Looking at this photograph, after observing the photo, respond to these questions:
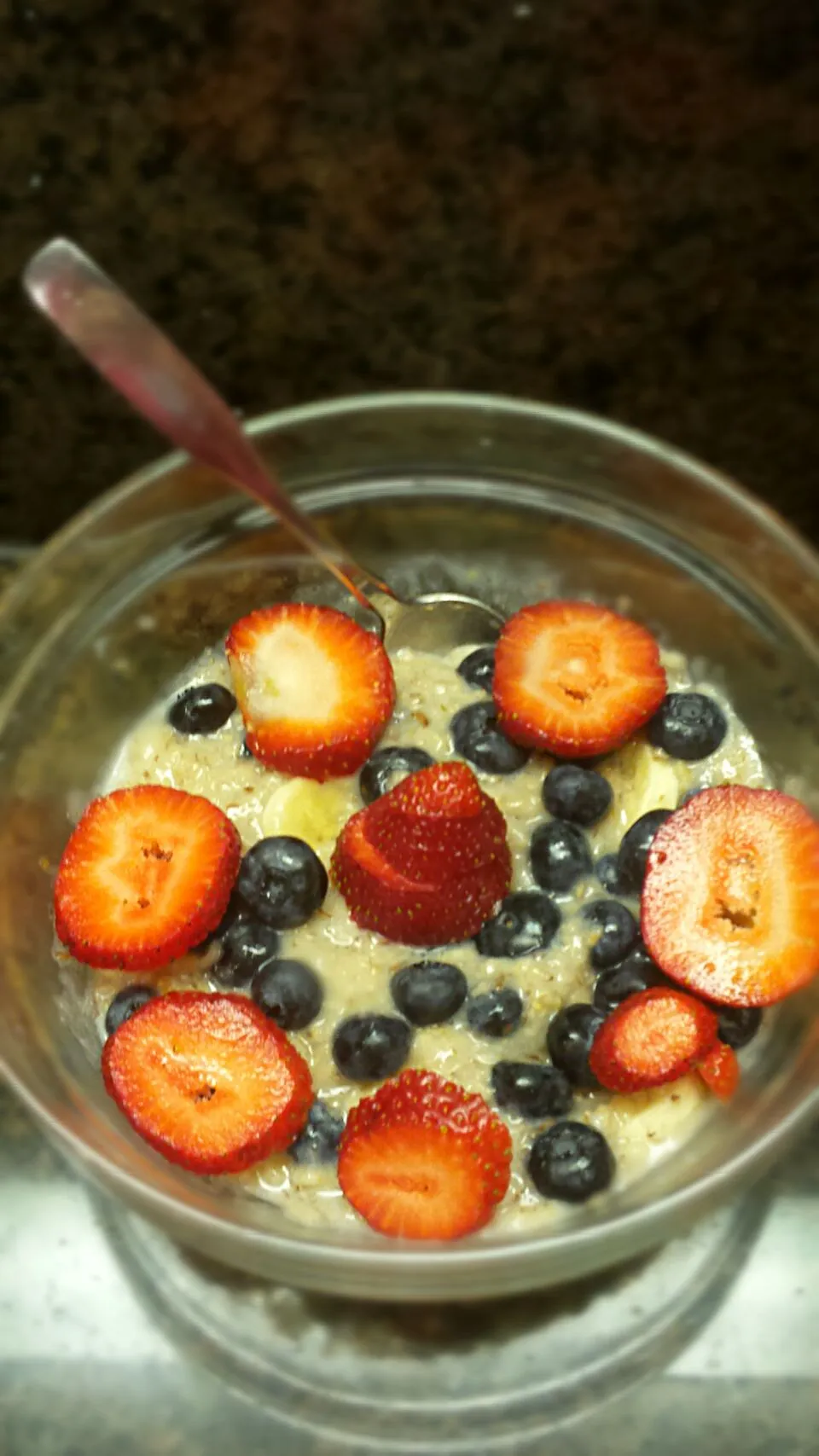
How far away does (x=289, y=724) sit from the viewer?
111cm

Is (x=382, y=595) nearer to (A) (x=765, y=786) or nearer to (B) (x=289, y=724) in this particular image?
(B) (x=289, y=724)

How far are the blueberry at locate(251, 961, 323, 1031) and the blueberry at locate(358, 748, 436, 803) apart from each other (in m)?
0.15

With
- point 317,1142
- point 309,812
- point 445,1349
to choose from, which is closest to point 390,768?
point 309,812

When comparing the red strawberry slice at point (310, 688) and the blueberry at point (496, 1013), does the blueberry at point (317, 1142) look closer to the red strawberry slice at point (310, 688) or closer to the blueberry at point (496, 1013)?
the blueberry at point (496, 1013)

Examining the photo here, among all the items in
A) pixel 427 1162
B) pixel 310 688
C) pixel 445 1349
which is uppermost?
pixel 310 688

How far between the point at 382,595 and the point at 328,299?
0.25 meters

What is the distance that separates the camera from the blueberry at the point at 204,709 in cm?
115

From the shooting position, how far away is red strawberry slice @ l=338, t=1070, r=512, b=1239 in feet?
3.05

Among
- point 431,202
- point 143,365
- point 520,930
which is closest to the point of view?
point 143,365

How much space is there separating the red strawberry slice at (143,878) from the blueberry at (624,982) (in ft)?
0.89

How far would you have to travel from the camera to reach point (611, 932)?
1.03 metres

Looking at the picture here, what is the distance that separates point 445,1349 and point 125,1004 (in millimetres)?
320

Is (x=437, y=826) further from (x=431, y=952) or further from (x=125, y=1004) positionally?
(x=125, y=1004)

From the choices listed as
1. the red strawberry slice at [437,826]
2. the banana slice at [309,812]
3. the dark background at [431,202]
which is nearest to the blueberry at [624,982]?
the red strawberry slice at [437,826]
